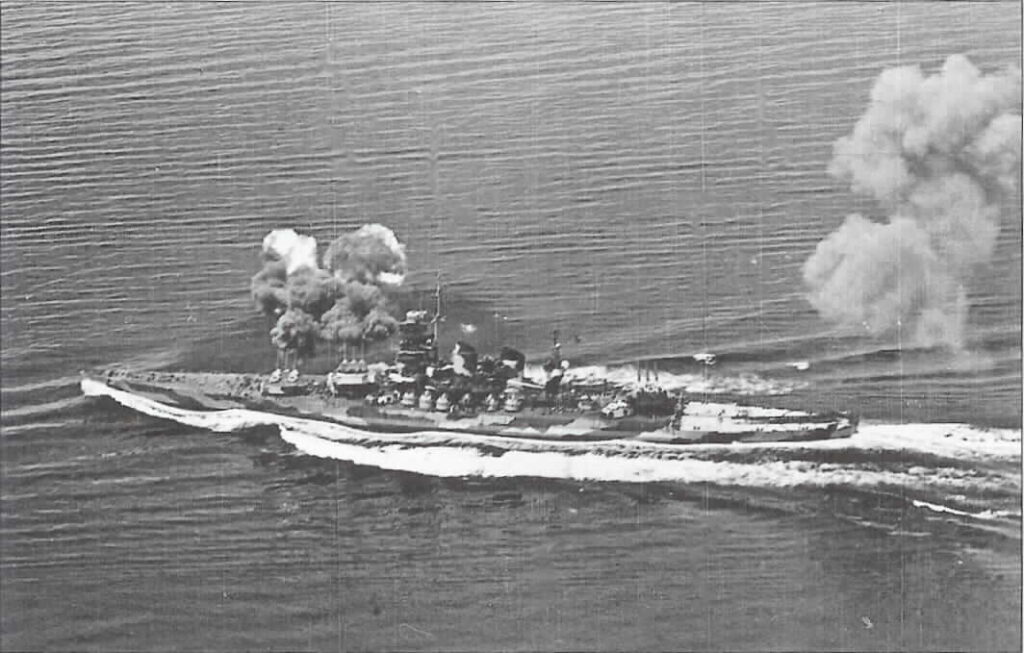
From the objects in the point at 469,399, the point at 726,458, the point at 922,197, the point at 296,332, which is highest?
the point at 922,197

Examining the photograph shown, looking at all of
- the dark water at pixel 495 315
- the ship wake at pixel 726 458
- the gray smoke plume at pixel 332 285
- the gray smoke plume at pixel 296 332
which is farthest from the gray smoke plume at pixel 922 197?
the gray smoke plume at pixel 296 332

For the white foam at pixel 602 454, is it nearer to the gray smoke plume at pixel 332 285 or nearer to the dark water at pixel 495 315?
the dark water at pixel 495 315

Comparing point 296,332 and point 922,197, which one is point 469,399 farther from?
point 922,197

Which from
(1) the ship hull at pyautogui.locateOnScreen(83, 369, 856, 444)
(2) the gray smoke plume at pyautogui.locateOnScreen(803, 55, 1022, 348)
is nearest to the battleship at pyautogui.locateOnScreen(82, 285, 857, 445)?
(1) the ship hull at pyautogui.locateOnScreen(83, 369, 856, 444)

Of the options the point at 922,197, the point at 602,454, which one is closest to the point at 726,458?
the point at 602,454

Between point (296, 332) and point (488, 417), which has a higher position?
point (296, 332)

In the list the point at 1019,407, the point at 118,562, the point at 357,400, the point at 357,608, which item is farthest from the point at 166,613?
the point at 1019,407

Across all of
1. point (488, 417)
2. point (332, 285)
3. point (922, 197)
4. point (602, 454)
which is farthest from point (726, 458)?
point (332, 285)
